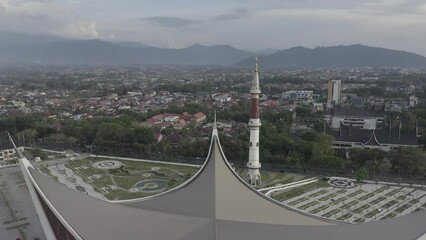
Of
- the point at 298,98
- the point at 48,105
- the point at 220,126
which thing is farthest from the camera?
the point at 298,98

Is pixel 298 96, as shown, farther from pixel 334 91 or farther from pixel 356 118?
pixel 356 118

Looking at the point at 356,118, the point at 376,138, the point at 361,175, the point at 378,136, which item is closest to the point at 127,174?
the point at 361,175

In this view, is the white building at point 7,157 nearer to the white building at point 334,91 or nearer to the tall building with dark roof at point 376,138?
the tall building with dark roof at point 376,138

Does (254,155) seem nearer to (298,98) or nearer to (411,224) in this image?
(411,224)

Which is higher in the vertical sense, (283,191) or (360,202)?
(283,191)

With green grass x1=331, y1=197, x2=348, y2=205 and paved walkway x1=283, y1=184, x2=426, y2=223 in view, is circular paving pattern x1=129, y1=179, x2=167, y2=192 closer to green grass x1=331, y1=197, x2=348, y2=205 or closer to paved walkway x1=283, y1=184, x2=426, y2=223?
paved walkway x1=283, y1=184, x2=426, y2=223

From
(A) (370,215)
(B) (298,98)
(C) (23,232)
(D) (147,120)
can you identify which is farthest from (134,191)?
(B) (298,98)
